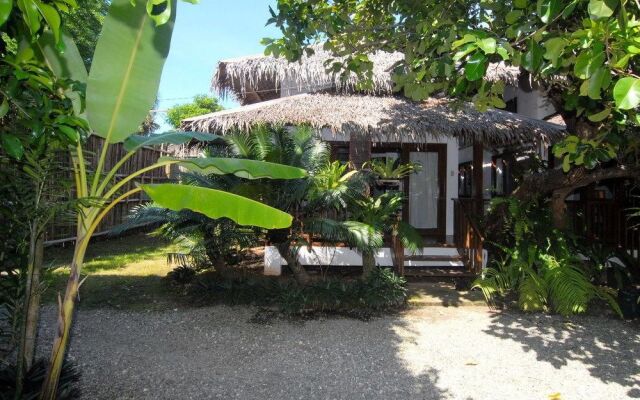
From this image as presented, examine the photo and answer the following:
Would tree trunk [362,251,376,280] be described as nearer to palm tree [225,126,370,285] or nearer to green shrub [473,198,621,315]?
palm tree [225,126,370,285]

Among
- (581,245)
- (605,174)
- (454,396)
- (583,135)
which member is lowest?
(454,396)

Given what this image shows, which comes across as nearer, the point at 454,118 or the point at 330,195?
the point at 330,195

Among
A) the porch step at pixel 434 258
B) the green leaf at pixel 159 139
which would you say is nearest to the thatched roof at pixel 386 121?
the porch step at pixel 434 258

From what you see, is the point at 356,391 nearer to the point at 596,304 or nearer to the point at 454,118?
the point at 596,304

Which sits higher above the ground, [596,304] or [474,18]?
[474,18]

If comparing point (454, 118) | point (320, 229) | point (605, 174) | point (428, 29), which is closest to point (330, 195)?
point (320, 229)

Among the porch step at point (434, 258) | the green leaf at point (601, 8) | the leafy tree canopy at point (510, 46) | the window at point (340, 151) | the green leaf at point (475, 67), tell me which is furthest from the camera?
the window at point (340, 151)

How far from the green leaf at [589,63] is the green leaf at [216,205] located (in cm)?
183

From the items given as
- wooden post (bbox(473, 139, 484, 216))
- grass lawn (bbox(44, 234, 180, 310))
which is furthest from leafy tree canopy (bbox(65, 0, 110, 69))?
wooden post (bbox(473, 139, 484, 216))

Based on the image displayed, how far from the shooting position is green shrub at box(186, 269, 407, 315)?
5.89 meters

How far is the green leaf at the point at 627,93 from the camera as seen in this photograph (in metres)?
1.72

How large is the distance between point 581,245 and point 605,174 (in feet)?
5.45

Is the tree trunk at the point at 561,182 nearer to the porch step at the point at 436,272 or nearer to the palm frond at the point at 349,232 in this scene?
the porch step at the point at 436,272

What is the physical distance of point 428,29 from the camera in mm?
4586
